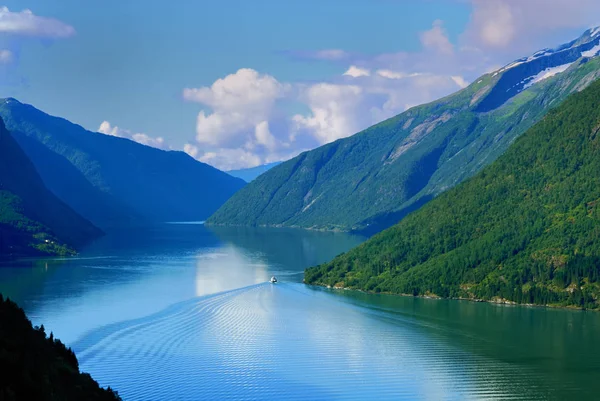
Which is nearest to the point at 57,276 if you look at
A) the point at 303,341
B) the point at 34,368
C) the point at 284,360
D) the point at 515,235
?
the point at 303,341

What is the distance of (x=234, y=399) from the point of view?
74500 millimetres

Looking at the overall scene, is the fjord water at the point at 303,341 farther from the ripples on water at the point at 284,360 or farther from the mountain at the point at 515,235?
the mountain at the point at 515,235

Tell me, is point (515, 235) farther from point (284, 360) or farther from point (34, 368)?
point (34, 368)

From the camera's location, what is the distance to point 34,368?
150ft

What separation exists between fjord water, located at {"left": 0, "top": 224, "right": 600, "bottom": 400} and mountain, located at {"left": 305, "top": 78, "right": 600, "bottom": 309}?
7476 mm

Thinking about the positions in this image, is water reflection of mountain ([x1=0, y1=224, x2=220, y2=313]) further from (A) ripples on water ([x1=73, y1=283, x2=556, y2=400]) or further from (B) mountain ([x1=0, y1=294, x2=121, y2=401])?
(B) mountain ([x1=0, y1=294, x2=121, y2=401])

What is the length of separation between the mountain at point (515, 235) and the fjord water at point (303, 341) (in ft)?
24.5

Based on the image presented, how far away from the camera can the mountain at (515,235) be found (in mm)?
139000

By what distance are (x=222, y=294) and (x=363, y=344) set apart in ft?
150

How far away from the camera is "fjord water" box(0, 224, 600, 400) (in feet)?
263

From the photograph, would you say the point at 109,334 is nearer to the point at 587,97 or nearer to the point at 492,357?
the point at 492,357

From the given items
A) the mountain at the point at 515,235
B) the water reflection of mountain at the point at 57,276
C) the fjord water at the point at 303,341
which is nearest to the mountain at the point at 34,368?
the fjord water at the point at 303,341

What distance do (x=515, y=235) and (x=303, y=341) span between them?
222ft

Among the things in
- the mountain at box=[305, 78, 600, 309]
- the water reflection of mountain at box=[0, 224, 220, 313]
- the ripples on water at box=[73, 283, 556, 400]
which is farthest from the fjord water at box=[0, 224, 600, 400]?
the mountain at box=[305, 78, 600, 309]
